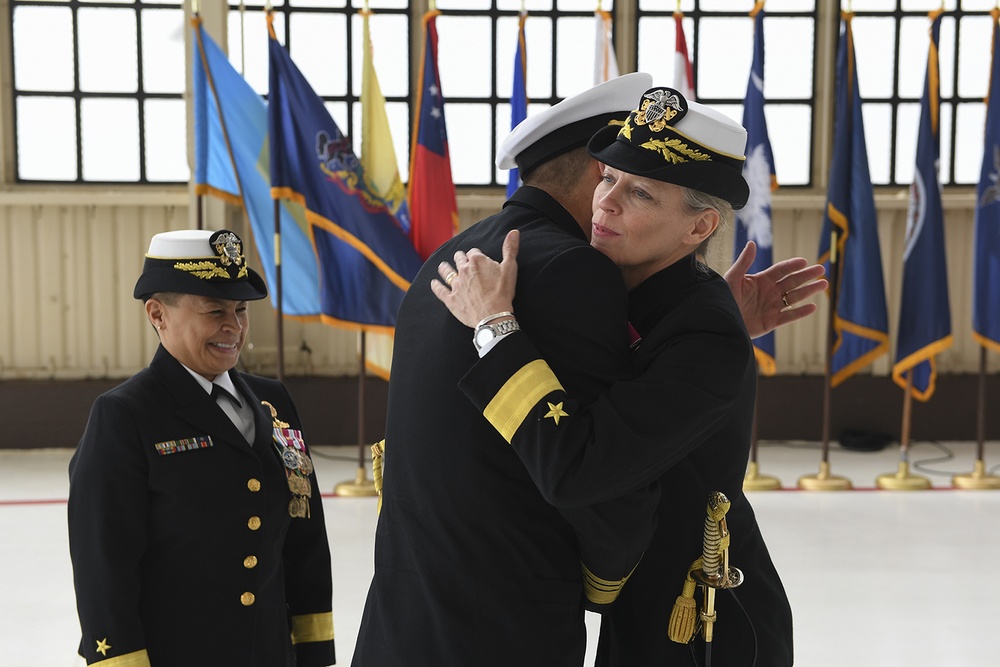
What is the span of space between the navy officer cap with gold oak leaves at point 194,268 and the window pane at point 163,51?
6.13m

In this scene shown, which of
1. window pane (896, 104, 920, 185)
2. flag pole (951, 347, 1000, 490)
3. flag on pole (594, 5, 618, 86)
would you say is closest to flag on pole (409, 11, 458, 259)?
flag on pole (594, 5, 618, 86)

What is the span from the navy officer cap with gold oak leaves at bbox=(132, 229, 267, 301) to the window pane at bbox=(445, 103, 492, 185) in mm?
6066

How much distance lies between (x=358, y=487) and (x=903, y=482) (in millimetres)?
3434

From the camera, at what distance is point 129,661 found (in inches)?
77.3

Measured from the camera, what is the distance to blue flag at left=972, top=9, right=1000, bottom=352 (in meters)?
6.70

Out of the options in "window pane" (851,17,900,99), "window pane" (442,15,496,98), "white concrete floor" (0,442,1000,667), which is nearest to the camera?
"white concrete floor" (0,442,1000,667)

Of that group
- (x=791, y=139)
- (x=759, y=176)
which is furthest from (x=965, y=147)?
(x=759, y=176)

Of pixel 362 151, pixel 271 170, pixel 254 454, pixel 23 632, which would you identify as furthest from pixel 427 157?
pixel 254 454

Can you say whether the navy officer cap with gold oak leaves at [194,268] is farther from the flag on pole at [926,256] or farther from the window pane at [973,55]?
the window pane at [973,55]

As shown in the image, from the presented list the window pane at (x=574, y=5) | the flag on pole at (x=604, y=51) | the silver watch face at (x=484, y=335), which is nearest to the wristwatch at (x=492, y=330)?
the silver watch face at (x=484, y=335)

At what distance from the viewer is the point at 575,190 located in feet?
5.70

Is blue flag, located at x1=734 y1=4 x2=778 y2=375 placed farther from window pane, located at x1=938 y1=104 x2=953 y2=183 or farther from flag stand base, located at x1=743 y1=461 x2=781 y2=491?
window pane, located at x1=938 y1=104 x2=953 y2=183

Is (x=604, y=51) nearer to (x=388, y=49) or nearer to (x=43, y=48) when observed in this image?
(x=388, y=49)

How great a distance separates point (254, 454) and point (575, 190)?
3.06 ft
